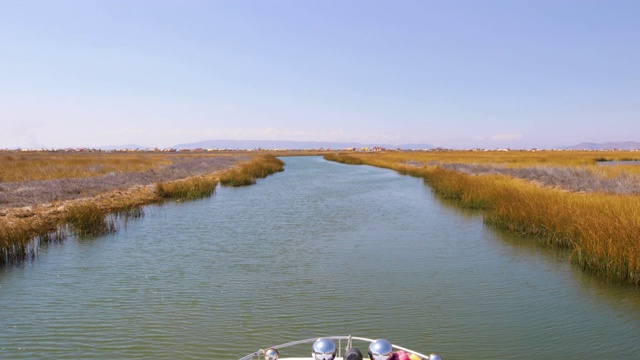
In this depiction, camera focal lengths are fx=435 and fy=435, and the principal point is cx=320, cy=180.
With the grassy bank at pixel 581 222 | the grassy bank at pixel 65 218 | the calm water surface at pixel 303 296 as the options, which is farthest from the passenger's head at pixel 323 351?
the grassy bank at pixel 65 218

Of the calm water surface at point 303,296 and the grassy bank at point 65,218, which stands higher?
the grassy bank at point 65,218

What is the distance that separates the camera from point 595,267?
1206 centimetres

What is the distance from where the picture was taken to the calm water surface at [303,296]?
8281 mm

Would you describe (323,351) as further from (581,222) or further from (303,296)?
(581,222)

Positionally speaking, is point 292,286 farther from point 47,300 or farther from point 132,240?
point 132,240

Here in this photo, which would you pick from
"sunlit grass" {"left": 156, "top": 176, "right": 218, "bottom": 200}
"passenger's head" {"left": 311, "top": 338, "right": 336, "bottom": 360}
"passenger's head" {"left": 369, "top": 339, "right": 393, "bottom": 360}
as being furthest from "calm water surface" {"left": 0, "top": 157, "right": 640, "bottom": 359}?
"sunlit grass" {"left": 156, "top": 176, "right": 218, "bottom": 200}

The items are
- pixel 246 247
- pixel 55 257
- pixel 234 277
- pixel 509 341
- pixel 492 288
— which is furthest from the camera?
pixel 246 247

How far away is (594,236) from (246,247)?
11.1 meters

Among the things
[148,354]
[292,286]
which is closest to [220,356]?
[148,354]

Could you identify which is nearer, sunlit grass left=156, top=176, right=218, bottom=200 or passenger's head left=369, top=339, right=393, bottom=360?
passenger's head left=369, top=339, right=393, bottom=360

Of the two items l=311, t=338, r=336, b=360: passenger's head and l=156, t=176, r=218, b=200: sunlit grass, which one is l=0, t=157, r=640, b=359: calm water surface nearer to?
l=311, t=338, r=336, b=360: passenger's head

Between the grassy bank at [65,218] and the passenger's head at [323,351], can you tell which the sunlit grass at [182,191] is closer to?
the grassy bank at [65,218]

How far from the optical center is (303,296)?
35.5ft

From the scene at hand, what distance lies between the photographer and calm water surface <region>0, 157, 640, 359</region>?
828 cm
